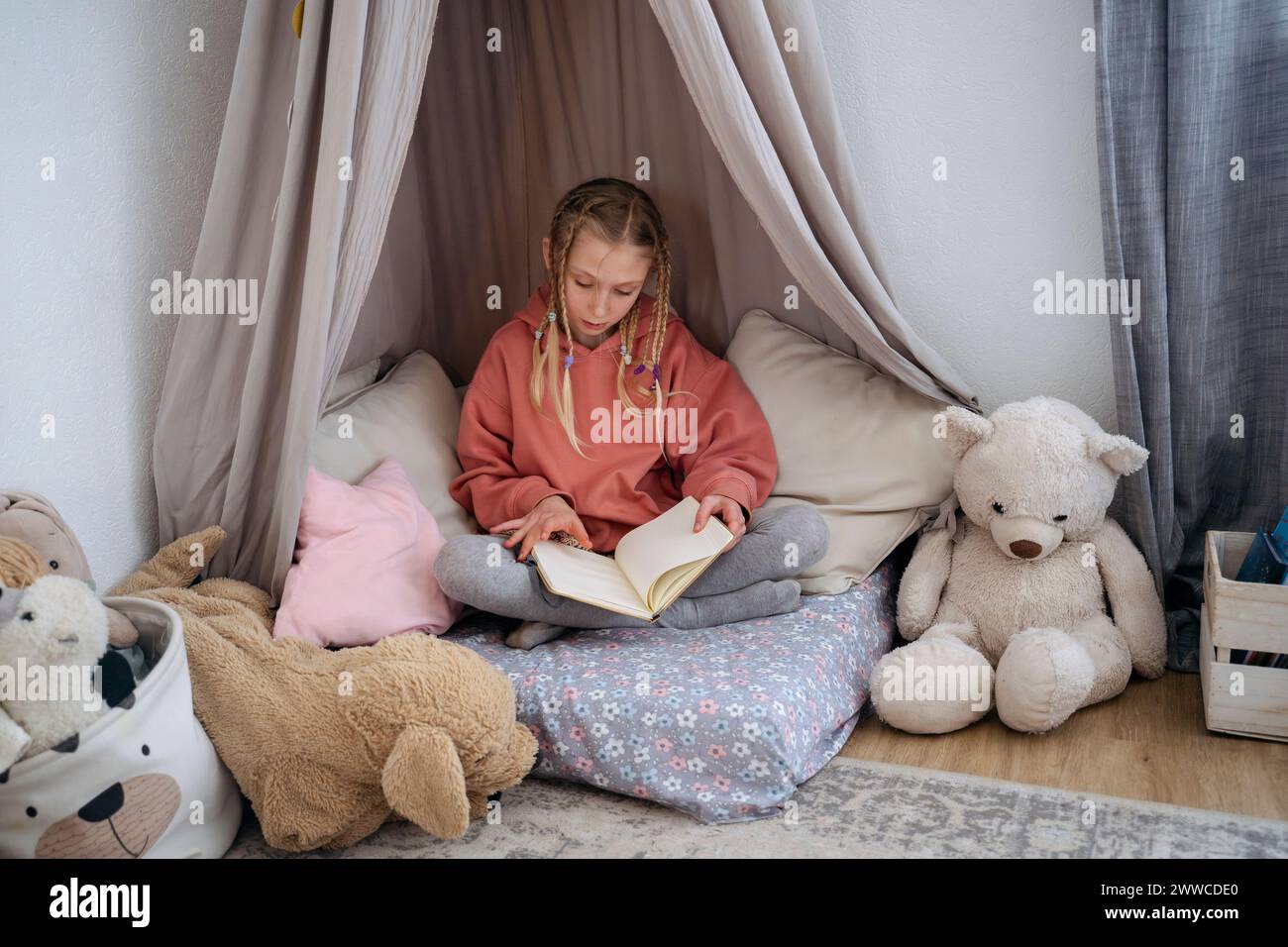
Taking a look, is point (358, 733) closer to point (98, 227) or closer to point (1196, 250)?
point (98, 227)

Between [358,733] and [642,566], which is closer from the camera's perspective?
[358,733]

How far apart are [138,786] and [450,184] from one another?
1678 mm

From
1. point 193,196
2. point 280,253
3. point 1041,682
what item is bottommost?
point 1041,682

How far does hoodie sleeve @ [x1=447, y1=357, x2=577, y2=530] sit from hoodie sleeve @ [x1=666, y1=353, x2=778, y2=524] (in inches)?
10.7

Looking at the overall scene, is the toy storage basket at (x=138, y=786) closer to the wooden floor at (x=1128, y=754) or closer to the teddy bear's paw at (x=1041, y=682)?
the wooden floor at (x=1128, y=754)

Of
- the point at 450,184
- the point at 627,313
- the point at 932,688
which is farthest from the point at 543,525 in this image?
the point at 450,184

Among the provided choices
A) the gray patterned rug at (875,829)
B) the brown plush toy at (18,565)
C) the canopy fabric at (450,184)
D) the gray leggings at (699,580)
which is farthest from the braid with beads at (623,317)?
the brown plush toy at (18,565)

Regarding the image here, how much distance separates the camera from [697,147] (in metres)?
2.60

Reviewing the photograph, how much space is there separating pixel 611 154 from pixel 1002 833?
5.77ft

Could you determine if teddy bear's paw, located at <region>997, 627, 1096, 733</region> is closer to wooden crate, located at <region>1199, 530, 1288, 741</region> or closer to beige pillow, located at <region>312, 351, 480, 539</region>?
wooden crate, located at <region>1199, 530, 1288, 741</region>

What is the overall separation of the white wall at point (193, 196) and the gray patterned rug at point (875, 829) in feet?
2.74

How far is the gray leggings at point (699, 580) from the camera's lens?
2123mm

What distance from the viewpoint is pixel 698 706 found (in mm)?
1851

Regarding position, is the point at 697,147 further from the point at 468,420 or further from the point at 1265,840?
the point at 1265,840
